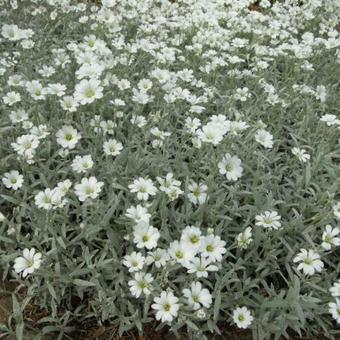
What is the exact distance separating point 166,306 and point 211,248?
0.42 m

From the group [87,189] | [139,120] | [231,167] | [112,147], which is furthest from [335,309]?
[139,120]

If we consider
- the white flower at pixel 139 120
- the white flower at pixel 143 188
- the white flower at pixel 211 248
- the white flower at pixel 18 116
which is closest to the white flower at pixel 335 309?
→ the white flower at pixel 211 248

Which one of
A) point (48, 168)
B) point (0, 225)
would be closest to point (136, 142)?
point (48, 168)

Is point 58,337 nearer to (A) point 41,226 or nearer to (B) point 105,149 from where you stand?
(A) point 41,226

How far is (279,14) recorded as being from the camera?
572 centimetres

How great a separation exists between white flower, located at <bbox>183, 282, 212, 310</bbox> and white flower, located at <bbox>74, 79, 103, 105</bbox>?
1462mm

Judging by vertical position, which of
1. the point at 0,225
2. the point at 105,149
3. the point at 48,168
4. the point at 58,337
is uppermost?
the point at 105,149

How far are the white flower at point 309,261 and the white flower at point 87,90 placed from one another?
1665mm

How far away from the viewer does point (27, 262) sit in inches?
103

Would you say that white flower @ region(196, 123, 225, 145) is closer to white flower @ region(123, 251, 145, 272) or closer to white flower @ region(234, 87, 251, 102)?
white flower @ region(123, 251, 145, 272)

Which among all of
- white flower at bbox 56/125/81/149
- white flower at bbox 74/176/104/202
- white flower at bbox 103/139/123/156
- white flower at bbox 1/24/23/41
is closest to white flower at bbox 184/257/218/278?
white flower at bbox 74/176/104/202

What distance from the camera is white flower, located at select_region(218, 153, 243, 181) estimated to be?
2938 millimetres

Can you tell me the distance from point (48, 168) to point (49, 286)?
91 centimetres

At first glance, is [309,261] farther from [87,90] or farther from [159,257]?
[87,90]
